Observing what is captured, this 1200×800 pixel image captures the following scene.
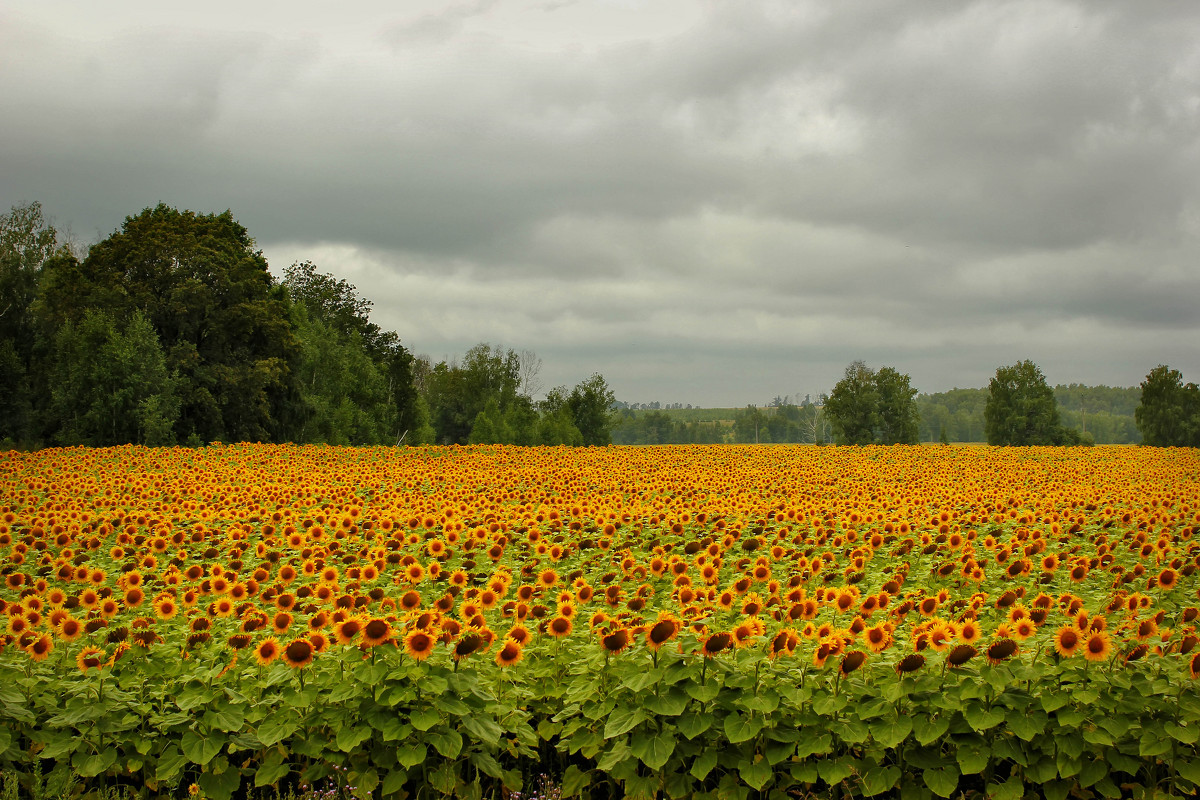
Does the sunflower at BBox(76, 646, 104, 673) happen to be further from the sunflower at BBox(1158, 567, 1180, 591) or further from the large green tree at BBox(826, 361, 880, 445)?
the large green tree at BBox(826, 361, 880, 445)

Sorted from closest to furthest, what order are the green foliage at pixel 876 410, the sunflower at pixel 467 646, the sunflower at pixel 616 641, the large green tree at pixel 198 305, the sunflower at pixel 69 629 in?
the sunflower at pixel 467 646 < the sunflower at pixel 616 641 < the sunflower at pixel 69 629 < the large green tree at pixel 198 305 < the green foliage at pixel 876 410

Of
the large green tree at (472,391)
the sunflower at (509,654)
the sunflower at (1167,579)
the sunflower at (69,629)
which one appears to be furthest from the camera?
the large green tree at (472,391)

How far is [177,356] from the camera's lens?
40.3 metres

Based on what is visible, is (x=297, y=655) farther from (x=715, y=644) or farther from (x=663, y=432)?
(x=663, y=432)

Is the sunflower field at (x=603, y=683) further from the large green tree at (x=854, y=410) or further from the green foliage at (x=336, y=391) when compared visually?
the large green tree at (x=854, y=410)

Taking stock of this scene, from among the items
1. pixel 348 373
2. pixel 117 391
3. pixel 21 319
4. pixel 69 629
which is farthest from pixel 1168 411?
pixel 21 319

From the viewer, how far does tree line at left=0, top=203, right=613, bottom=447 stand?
36125mm

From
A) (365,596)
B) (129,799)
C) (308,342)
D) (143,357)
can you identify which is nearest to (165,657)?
(129,799)

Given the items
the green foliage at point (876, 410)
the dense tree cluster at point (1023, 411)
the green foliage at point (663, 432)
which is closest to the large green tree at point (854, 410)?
the green foliage at point (876, 410)

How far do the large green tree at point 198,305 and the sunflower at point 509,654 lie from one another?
39.0 metres

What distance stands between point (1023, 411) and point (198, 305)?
2414 inches

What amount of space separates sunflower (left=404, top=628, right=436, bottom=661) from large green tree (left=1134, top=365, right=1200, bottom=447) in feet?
249

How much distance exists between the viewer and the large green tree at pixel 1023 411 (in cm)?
6372

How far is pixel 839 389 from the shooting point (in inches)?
2842
